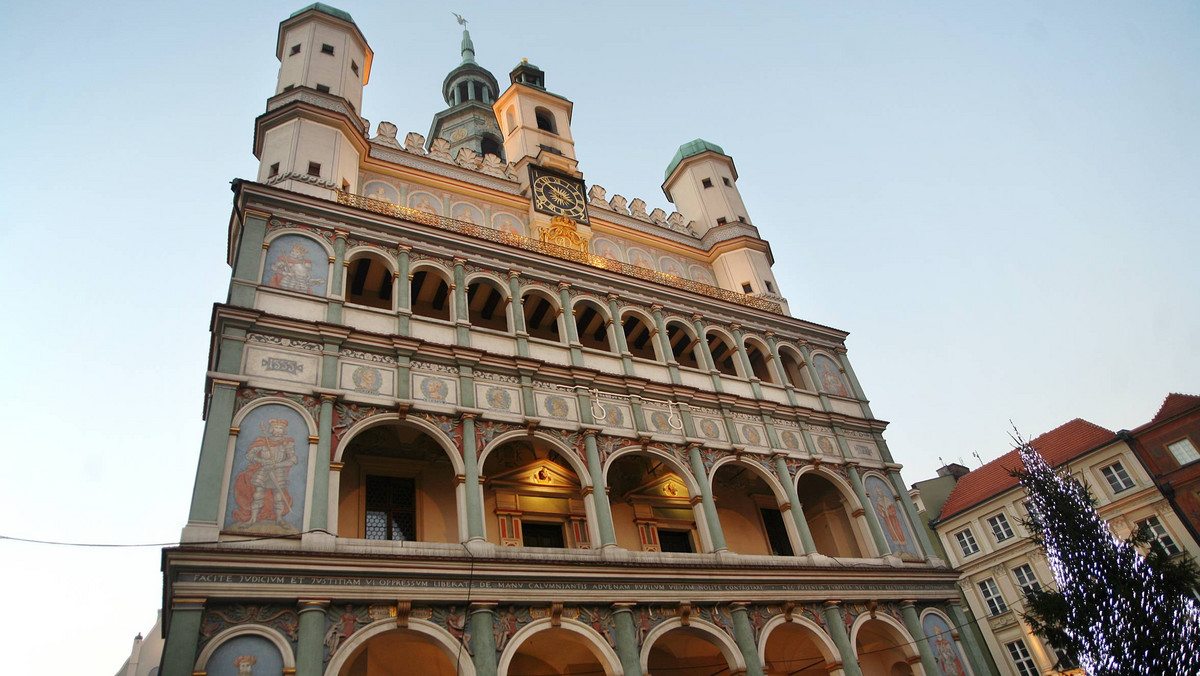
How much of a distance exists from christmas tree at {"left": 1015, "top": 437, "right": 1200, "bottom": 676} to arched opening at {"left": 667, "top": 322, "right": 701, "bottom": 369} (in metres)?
11.5

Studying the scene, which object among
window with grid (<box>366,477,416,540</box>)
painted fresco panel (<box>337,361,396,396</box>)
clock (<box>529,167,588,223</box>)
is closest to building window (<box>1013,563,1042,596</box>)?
clock (<box>529,167,588,223</box>)

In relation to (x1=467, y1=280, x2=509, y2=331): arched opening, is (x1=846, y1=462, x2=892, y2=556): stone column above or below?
below

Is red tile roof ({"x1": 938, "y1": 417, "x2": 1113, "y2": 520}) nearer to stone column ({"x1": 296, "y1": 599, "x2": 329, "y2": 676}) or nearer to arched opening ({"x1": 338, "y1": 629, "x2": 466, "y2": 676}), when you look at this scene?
arched opening ({"x1": 338, "y1": 629, "x2": 466, "y2": 676})

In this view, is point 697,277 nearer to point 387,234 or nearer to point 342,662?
point 387,234

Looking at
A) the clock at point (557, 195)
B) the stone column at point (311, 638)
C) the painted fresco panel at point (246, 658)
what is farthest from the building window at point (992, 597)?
the painted fresco panel at point (246, 658)

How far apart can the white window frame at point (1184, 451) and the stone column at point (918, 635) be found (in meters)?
17.7

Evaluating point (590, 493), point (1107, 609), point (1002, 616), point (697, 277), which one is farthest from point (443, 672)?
point (1002, 616)

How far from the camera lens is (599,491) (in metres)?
16.0

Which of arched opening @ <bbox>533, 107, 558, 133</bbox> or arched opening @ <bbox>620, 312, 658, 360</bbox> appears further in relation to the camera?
arched opening @ <bbox>533, 107, 558, 133</bbox>

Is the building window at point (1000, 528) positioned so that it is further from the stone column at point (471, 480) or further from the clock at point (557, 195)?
the stone column at point (471, 480)

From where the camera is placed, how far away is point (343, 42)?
22750 mm

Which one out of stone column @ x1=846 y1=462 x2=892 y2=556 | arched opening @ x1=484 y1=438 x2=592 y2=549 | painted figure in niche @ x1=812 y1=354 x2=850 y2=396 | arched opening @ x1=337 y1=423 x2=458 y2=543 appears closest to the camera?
arched opening @ x1=337 y1=423 x2=458 y2=543

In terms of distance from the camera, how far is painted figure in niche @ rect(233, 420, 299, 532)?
12281 mm

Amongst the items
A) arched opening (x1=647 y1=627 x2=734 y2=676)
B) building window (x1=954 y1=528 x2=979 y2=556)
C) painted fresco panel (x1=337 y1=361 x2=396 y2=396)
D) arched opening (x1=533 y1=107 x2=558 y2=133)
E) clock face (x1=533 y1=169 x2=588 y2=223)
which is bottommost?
arched opening (x1=647 y1=627 x2=734 y2=676)
